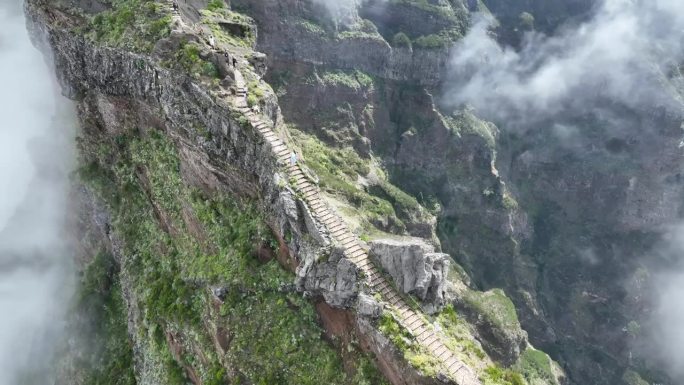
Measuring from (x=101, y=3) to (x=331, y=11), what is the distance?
257 ft

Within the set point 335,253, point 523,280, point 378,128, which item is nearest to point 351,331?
point 335,253

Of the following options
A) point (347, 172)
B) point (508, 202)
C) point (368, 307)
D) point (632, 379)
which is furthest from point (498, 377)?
point (632, 379)

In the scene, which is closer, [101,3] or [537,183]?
[101,3]

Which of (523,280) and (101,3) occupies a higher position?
(101,3)

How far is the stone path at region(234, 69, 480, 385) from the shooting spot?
2797 cm

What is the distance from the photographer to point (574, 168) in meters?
152

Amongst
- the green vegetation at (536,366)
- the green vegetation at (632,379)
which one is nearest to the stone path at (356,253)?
the green vegetation at (536,366)

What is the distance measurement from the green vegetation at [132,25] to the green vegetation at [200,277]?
761cm

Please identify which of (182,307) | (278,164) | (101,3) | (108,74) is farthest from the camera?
(101,3)

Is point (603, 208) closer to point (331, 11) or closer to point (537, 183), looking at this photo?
point (537, 183)

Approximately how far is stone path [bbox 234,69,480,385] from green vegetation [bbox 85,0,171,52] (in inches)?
389

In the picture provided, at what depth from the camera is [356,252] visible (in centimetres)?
3152

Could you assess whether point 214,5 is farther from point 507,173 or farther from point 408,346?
point 507,173

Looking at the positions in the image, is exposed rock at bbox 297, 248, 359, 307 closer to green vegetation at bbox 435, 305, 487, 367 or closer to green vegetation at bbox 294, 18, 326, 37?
green vegetation at bbox 435, 305, 487, 367
